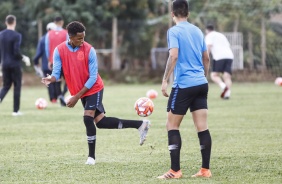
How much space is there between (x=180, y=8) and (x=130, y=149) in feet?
11.2

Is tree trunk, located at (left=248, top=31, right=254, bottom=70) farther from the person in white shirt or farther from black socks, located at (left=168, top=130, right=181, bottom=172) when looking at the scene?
black socks, located at (left=168, top=130, right=181, bottom=172)

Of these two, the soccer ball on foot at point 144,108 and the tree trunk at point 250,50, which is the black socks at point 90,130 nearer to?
the soccer ball on foot at point 144,108

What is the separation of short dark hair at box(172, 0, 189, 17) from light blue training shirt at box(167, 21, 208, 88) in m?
0.11

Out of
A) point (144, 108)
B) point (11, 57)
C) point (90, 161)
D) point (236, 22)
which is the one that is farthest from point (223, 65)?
point (90, 161)

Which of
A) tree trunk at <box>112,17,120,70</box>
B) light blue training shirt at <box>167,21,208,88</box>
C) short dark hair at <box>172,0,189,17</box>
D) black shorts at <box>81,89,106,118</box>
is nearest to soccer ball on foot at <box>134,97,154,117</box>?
black shorts at <box>81,89,106,118</box>

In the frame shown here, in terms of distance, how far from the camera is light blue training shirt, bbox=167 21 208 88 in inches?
328

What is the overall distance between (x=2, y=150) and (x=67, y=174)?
264cm

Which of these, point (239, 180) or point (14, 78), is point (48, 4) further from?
point (239, 180)

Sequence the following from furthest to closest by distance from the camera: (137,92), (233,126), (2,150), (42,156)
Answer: (137,92)
(233,126)
(2,150)
(42,156)

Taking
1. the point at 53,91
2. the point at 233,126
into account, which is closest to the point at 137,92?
the point at 53,91

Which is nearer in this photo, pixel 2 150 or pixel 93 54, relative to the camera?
pixel 93 54

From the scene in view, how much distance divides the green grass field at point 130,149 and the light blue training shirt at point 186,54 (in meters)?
1.14

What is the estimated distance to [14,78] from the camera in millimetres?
16891

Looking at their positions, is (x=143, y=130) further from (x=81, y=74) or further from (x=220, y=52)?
(x=220, y=52)
